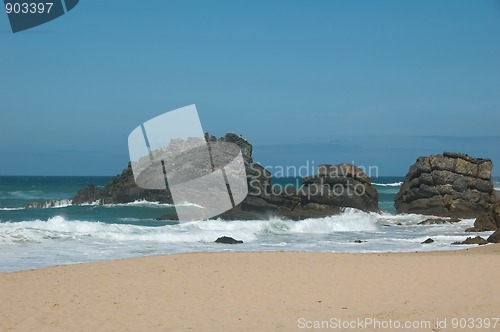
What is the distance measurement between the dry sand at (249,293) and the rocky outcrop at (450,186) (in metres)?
24.5

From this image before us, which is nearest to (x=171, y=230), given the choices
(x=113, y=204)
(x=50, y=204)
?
(x=113, y=204)

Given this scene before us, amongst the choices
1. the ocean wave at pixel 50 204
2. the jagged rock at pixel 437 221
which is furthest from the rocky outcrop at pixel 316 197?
the ocean wave at pixel 50 204

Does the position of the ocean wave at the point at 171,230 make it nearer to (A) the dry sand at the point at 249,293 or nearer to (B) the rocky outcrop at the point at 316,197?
(B) the rocky outcrop at the point at 316,197

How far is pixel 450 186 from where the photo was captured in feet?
133

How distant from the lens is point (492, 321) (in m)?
8.88

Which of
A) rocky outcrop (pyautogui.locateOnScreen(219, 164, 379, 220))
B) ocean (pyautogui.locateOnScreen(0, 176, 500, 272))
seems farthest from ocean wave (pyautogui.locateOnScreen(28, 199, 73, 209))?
rocky outcrop (pyautogui.locateOnScreen(219, 164, 379, 220))

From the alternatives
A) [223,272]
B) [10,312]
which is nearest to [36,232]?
[223,272]

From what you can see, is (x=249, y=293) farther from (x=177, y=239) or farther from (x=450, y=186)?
(x=450, y=186)

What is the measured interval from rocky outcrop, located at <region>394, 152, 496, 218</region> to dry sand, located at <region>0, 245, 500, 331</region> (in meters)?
24.5

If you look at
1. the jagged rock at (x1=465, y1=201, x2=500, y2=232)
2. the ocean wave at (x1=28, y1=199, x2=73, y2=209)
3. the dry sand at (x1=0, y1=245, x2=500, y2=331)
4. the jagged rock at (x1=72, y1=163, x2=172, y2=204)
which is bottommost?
the ocean wave at (x1=28, y1=199, x2=73, y2=209)

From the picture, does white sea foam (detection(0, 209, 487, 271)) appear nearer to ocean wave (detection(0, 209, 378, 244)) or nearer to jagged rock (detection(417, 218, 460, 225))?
ocean wave (detection(0, 209, 378, 244))

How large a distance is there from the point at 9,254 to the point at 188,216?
21.8m

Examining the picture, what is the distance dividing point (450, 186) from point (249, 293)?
31350mm

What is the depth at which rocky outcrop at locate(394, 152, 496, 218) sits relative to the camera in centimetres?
3988
